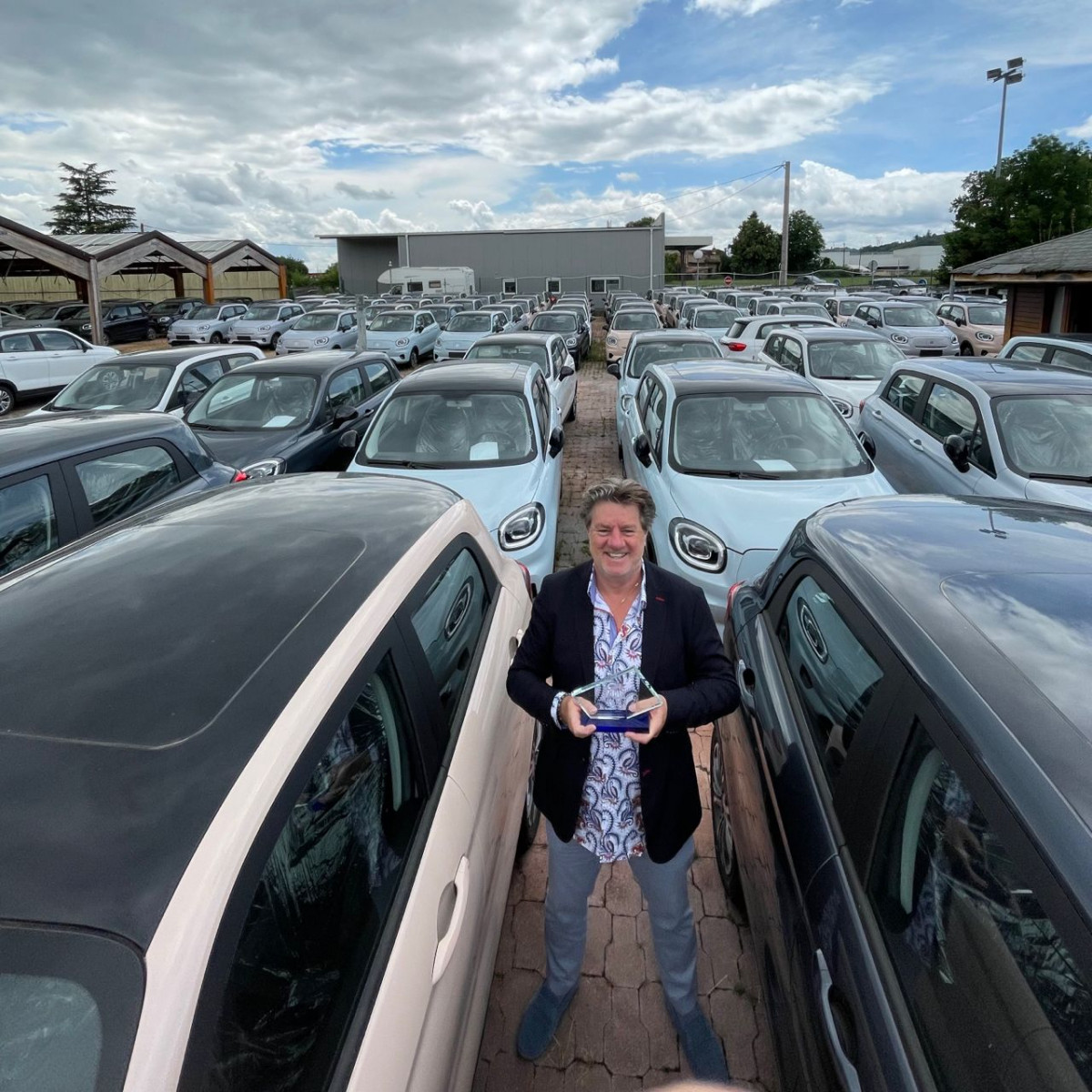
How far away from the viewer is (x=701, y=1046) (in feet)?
8.23

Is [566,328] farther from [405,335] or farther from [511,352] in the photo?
[511,352]

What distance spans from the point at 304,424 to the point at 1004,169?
45.8m

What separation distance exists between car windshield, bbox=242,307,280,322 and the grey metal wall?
27892 millimetres

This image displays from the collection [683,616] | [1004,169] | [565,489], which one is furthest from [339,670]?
[1004,169]

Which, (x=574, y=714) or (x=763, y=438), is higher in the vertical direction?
(x=763, y=438)

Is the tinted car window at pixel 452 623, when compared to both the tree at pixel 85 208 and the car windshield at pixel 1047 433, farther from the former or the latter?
the tree at pixel 85 208

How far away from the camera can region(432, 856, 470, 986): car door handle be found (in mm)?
1785

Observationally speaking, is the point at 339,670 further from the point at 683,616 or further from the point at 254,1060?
A: the point at 683,616

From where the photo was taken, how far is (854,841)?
1.86 meters

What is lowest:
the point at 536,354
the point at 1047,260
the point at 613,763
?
the point at 613,763

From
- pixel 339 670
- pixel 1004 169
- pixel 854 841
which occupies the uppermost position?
pixel 1004 169

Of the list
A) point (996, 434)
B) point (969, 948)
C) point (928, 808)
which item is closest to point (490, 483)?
point (996, 434)

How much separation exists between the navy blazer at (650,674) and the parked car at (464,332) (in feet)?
54.9

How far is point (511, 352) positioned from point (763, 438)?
A: 23.5 feet
